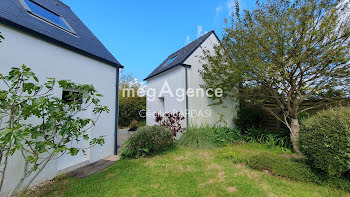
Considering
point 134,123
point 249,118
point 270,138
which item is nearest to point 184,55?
point 249,118

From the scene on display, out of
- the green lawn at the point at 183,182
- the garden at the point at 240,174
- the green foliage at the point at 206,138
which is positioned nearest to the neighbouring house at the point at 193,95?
the green foliage at the point at 206,138

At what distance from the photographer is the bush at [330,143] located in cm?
315

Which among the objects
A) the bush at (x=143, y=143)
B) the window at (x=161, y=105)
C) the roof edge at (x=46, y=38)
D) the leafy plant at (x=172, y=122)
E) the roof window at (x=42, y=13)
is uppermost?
the roof window at (x=42, y=13)

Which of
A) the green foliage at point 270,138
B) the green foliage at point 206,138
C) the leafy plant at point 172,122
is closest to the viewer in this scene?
the green foliage at point 270,138

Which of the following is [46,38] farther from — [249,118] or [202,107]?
[249,118]

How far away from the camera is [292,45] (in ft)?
16.4

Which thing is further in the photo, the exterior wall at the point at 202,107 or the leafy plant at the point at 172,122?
the exterior wall at the point at 202,107

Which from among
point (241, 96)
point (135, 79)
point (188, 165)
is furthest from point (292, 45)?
point (135, 79)

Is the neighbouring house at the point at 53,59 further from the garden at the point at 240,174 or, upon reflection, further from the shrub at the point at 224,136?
the shrub at the point at 224,136

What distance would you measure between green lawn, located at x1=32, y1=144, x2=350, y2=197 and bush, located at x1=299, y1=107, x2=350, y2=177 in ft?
1.78

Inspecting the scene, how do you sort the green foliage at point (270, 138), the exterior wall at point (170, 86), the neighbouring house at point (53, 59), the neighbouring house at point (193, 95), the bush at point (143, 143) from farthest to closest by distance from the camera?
1. the exterior wall at point (170, 86)
2. the neighbouring house at point (193, 95)
3. the green foliage at point (270, 138)
4. the bush at point (143, 143)
5. the neighbouring house at point (53, 59)

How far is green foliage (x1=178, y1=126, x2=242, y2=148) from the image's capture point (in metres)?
6.54

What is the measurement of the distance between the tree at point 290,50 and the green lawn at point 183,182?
2574 mm

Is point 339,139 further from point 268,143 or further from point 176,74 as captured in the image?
point 176,74
